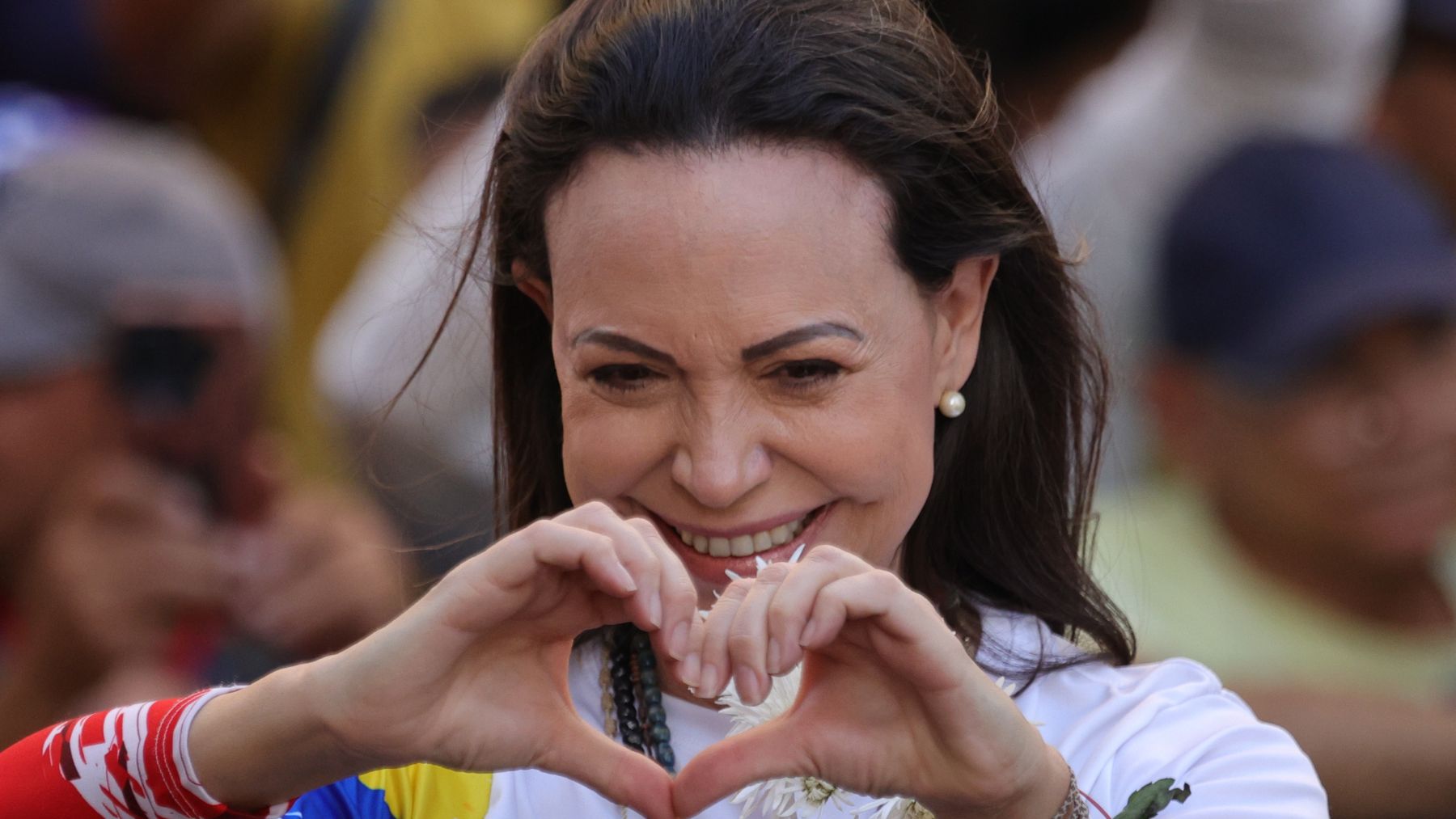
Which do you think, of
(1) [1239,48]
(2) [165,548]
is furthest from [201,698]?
(1) [1239,48]

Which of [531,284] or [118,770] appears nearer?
[118,770]

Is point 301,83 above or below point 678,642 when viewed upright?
above

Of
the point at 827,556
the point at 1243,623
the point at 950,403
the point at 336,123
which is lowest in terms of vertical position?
the point at 1243,623

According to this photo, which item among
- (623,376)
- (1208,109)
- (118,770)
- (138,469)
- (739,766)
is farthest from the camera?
(1208,109)

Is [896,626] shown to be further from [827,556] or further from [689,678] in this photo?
[689,678]

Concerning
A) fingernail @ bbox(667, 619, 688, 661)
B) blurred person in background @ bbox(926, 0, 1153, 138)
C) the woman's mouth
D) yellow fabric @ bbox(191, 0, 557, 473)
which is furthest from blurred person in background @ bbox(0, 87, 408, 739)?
blurred person in background @ bbox(926, 0, 1153, 138)

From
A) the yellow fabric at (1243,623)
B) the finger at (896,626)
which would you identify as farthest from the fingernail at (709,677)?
the yellow fabric at (1243,623)

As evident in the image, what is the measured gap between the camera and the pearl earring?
9.28 ft

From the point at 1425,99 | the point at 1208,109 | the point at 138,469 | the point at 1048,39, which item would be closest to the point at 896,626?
the point at 138,469

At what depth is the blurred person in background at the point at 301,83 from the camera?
5484 millimetres

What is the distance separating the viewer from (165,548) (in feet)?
13.2

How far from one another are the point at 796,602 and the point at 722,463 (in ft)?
1.30

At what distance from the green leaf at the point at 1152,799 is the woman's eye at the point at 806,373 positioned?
652 mm

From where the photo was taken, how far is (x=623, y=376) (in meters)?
2.63
